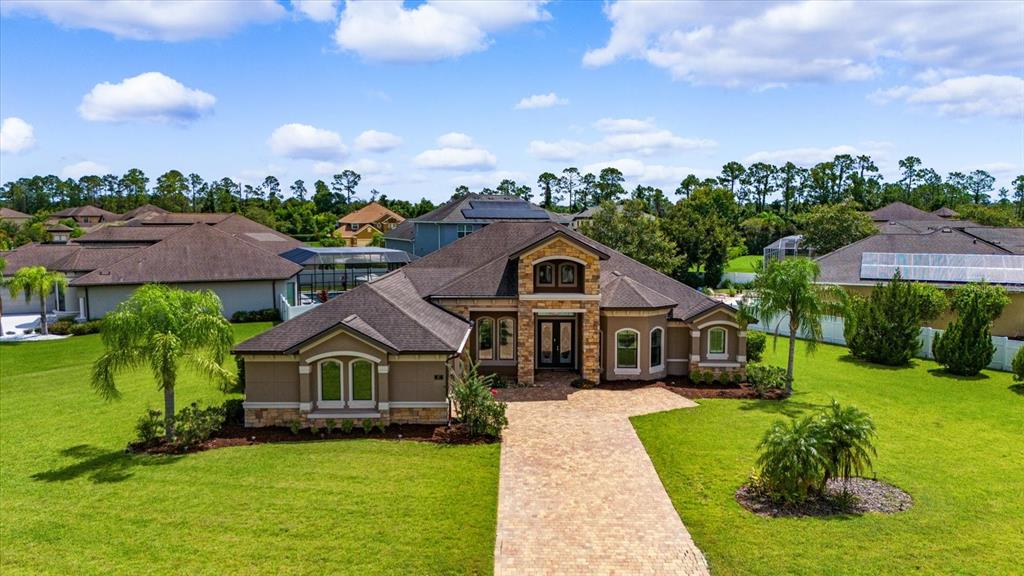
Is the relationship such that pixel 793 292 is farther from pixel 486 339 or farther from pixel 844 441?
pixel 486 339

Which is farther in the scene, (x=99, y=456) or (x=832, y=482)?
(x=99, y=456)

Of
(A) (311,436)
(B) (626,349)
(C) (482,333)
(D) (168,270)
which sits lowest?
(A) (311,436)

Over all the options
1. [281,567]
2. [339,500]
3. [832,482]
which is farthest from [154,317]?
[832,482]

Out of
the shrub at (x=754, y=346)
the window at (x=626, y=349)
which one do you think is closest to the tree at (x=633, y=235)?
the shrub at (x=754, y=346)

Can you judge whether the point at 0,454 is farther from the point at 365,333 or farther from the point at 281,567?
the point at 281,567

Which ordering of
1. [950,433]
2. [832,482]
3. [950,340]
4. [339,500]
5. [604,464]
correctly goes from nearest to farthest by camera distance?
1. [339,500]
2. [832,482]
3. [604,464]
4. [950,433]
5. [950,340]

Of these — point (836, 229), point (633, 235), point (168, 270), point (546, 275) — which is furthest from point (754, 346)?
point (836, 229)

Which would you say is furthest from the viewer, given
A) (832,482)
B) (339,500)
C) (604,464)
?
(604,464)
